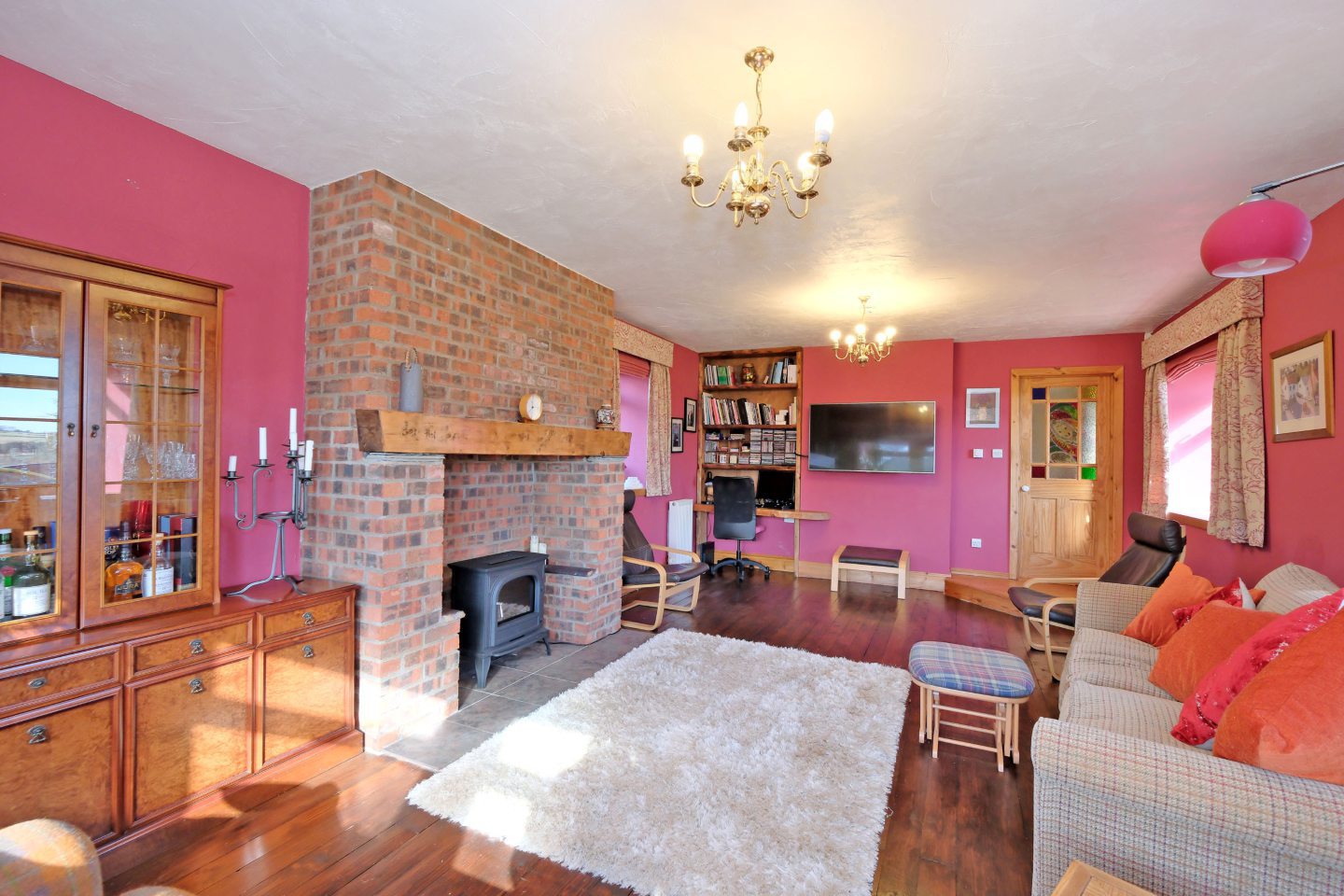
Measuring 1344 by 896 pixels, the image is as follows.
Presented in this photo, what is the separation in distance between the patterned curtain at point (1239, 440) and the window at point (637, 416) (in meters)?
4.27

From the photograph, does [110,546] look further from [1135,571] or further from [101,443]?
[1135,571]

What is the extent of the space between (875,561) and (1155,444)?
96.4 inches

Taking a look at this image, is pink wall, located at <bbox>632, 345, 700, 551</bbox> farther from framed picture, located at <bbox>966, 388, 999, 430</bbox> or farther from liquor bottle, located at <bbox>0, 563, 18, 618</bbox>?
liquor bottle, located at <bbox>0, 563, 18, 618</bbox>

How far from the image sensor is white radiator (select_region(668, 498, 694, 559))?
21.2ft

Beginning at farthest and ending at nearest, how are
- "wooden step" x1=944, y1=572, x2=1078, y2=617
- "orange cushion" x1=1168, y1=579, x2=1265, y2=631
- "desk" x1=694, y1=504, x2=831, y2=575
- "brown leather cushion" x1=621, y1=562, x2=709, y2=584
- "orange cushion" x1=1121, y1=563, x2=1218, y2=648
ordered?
"desk" x1=694, y1=504, x2=831, y2=575 < "wooden step" x1=944, y1=572, x2=1078, y2=617 < "brown leather cushion" x1=621, y1=562, x2=709, y2=584 < "orange cushion" x1=1121, y1=563, x2=1218, y2=648 < "orange cushion" x1=1168, y1=579, x2=1265, y2=631

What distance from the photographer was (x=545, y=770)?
94.0 inches

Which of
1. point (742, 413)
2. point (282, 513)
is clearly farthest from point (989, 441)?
point (282, 513)

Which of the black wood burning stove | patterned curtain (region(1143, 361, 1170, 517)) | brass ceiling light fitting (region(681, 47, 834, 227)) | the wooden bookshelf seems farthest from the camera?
the wooden bookshelf

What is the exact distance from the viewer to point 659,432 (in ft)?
19.8

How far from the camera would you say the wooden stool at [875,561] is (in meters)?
5.52

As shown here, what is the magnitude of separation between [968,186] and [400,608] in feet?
10.4

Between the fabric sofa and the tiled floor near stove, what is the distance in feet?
7.19

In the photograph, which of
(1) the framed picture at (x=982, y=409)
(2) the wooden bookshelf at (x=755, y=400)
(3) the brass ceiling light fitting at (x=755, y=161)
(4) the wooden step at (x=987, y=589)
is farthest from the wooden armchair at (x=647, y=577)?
(1) the framed picture at (x=982, y=409)

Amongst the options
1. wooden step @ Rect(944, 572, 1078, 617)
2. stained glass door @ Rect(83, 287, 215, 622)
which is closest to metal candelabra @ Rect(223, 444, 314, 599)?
stained glass door @ Rect(83, 287, 215, 622)
